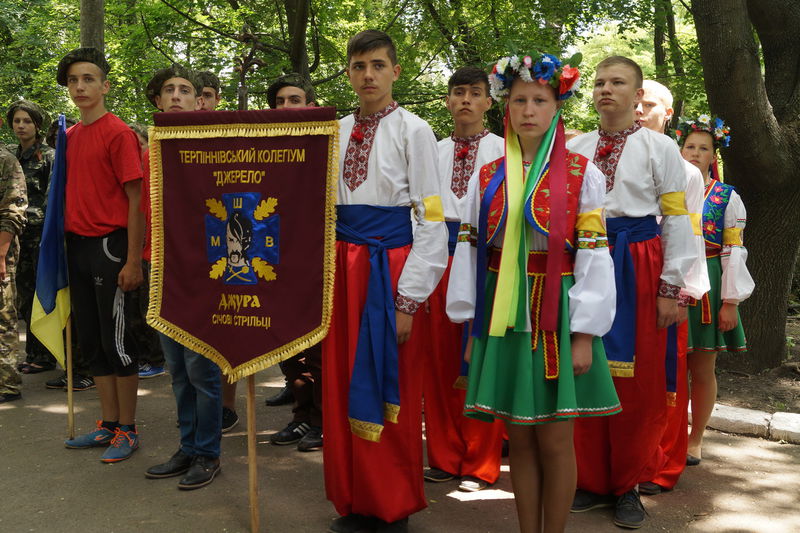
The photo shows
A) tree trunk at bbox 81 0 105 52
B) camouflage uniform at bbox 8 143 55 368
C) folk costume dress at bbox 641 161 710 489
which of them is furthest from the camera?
tree trunk at bbox 81 0 105 52

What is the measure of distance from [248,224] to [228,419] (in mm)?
2341

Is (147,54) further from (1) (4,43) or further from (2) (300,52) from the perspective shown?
(1) (4,43)

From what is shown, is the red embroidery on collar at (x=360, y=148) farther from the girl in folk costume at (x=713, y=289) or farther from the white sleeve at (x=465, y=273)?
Result: the girl in folk costume at (x=713, y=289)

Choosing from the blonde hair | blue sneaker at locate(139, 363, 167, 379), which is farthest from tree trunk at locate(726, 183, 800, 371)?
blue sneaker at locate(139, 363, 167, 379)

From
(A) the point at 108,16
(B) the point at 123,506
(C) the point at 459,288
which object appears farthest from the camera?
(A) the point at 108,16

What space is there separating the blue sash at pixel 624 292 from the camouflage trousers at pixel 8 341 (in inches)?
181

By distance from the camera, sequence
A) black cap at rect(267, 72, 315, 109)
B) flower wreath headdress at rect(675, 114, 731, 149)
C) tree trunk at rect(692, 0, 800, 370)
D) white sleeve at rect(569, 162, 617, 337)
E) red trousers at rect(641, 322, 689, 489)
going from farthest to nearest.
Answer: tree trunk at rect(692, 0, 800, 370) < black cap at rect(267, 72, 315, 109) < flower wreath headdress at rect(675, 114, 731, 149) < red trousers at rect(641, 322, 689, 489) < white sleeve at rect(569, 162, 617, 337)

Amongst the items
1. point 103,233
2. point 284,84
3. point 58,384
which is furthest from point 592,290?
point 58,384

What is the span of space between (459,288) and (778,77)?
16.9 ft

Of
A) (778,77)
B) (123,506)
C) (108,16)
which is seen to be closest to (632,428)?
(123,506)

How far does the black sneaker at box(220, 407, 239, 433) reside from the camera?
520 centimetres

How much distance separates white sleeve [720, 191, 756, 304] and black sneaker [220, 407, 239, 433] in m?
3.42

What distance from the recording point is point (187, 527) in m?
3.55

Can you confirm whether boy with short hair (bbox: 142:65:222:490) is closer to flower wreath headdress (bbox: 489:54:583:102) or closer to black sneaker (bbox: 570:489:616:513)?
black sneaker (bbox: 570:489:616:513)
